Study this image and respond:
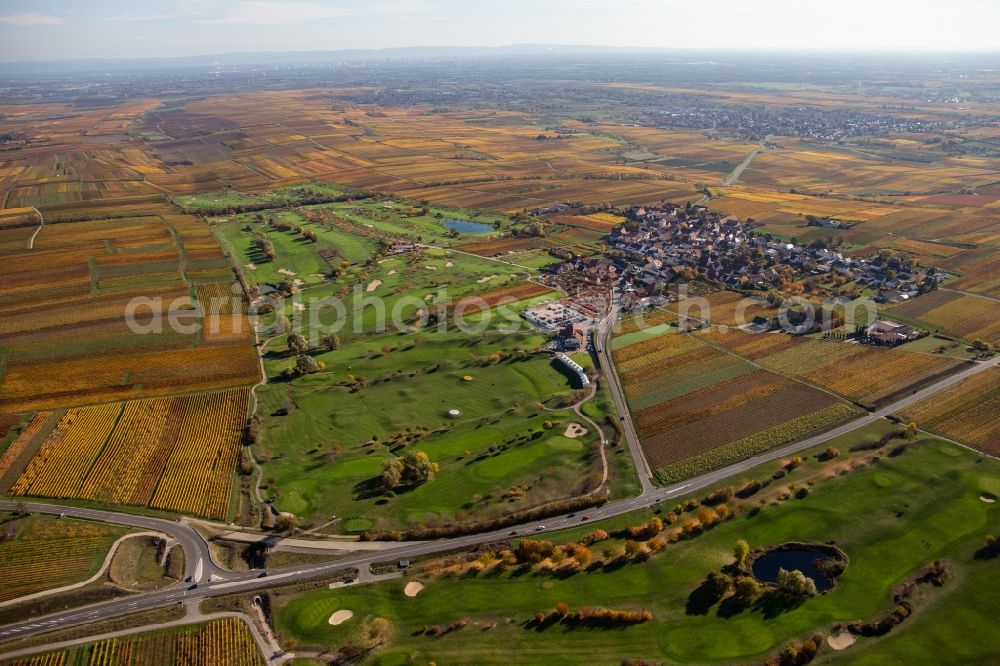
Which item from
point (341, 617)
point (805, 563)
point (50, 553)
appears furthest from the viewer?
point (805, 563)

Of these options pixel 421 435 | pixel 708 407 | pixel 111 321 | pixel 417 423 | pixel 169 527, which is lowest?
pixel 169 527

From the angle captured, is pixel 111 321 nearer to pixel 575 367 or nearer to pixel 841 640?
pixel 575 367

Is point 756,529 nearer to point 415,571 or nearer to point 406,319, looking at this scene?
point 415,571

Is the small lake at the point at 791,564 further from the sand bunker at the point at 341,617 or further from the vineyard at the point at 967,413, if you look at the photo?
the sand bunker at the point at 341,617

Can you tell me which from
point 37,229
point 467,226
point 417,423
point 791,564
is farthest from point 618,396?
point 37,229

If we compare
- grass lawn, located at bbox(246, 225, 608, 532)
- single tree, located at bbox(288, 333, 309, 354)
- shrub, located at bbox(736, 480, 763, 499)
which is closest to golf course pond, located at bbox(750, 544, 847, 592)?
shrub, located at bbox(736, 480, 763, 499)

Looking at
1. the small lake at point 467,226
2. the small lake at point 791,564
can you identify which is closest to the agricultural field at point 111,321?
the small lake at point 467,226
